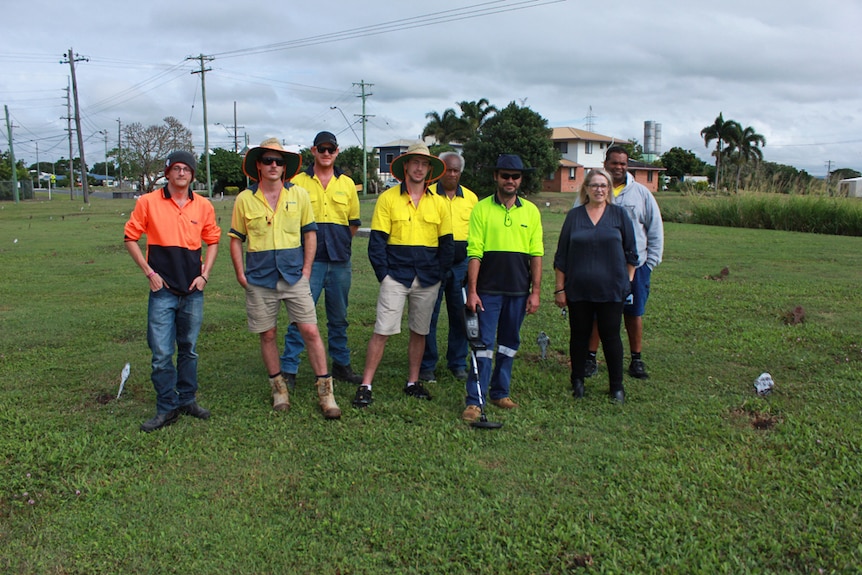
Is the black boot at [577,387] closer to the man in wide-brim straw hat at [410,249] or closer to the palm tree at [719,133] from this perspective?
the man in wide-brim straw hat at [410,249]

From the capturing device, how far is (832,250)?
597 inches

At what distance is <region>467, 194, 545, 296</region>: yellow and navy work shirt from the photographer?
5.06 metres

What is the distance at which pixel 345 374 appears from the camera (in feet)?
19.7

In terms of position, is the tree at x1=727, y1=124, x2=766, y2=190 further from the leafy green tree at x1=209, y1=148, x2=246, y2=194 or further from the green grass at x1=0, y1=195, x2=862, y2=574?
the green grass at x1=0, y1=195, x2=862, y2=574

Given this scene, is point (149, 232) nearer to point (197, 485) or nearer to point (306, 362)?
point (197, 485)

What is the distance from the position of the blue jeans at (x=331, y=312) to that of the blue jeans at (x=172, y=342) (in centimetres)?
93

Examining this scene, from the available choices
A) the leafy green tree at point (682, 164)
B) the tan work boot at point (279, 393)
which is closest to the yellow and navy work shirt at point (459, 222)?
the tan work boot at point (279, 393)

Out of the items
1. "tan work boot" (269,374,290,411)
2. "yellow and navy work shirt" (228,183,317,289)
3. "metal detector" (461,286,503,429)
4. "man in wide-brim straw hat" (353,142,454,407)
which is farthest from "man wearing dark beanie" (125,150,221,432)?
"metal detector" (461,286,503,429)

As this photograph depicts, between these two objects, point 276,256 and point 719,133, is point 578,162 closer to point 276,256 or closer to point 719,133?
point 719,133

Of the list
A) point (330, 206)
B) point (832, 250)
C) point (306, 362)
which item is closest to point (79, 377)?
point (306, 362)

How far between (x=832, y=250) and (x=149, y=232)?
15.0m

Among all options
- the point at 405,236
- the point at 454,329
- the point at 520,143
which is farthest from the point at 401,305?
the point at 520,143

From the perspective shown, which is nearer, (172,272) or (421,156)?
(172,272)

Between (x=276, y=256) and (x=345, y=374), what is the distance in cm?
141
